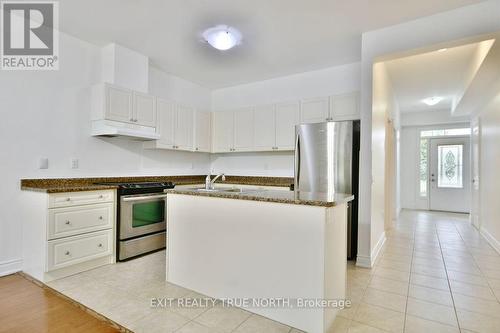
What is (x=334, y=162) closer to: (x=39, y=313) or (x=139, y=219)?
(x=139, y=219)

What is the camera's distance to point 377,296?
92.7 inches

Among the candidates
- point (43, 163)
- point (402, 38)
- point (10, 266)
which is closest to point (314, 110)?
point (402, 38)

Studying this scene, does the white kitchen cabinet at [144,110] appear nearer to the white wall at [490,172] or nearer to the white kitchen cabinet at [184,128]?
the white kitchen cabinet at [184,128]

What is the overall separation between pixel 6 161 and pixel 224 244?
243 centimetres

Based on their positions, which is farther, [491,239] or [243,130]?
[243,130]

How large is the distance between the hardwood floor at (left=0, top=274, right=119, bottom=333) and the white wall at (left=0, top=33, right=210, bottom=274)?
599mm

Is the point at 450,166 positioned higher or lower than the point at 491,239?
higher

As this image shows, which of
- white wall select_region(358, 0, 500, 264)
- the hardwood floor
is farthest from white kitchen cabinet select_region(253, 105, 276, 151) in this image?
the hardwood floor

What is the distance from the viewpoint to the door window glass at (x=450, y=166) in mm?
6941

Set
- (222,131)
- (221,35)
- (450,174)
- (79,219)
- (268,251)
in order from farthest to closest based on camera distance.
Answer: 1. (450,174)
2. (222,131)
3. (221,35)
4. (79,219)
5. (268,251)

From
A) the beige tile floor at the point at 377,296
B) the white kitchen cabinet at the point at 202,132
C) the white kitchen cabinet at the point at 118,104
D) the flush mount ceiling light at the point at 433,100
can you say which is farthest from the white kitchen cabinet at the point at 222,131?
the flush mount ceiling light at the point at 433,100

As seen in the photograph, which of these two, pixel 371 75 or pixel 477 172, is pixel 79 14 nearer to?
pixel 371 75

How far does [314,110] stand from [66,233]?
11.4 ft

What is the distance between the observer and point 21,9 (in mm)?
2734
